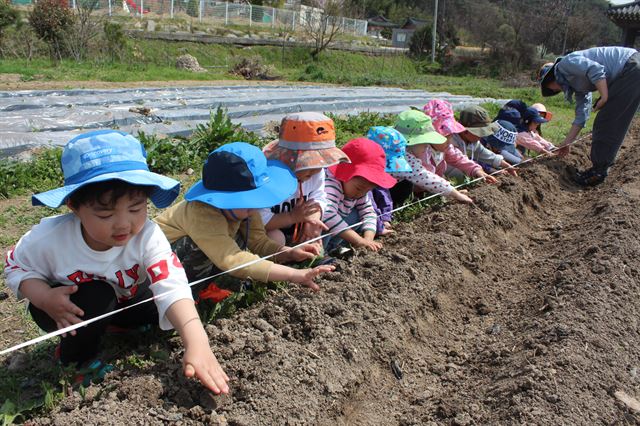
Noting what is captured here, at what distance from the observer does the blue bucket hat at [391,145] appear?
13.4 feet

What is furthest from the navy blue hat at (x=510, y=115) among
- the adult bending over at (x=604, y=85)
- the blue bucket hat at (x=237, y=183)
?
the blue bucket hat at (x=237, y=183)

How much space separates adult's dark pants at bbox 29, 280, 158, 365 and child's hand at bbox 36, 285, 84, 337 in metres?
0.07

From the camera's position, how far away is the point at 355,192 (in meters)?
3.79

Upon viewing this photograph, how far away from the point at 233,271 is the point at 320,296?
48 cm

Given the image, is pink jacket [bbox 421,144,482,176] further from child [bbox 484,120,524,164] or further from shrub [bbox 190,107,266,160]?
shrub [bbox 190,107,266,160]

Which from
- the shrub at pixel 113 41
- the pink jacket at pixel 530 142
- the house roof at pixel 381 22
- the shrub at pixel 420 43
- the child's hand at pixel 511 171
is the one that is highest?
the house roof at pixel 381 22

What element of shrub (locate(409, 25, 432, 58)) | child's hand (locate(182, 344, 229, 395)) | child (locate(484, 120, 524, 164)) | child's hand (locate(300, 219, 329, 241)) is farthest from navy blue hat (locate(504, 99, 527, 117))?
shrub (locate(409, 25, 432, 58))

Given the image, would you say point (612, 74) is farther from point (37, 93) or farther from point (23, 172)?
point (37, 93)

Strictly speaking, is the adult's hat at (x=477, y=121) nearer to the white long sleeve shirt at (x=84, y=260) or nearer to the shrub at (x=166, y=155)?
the shrub at (x=166, y=155)

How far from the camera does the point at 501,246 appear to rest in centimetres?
439

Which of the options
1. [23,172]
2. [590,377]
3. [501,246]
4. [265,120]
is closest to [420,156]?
[501,246]

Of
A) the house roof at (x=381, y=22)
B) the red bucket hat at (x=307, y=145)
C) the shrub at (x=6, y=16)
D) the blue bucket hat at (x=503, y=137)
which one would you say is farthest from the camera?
A: the house roof at (x=381, y=22)

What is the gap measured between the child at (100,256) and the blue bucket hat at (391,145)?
6.89 feet

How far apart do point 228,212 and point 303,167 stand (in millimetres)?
726
